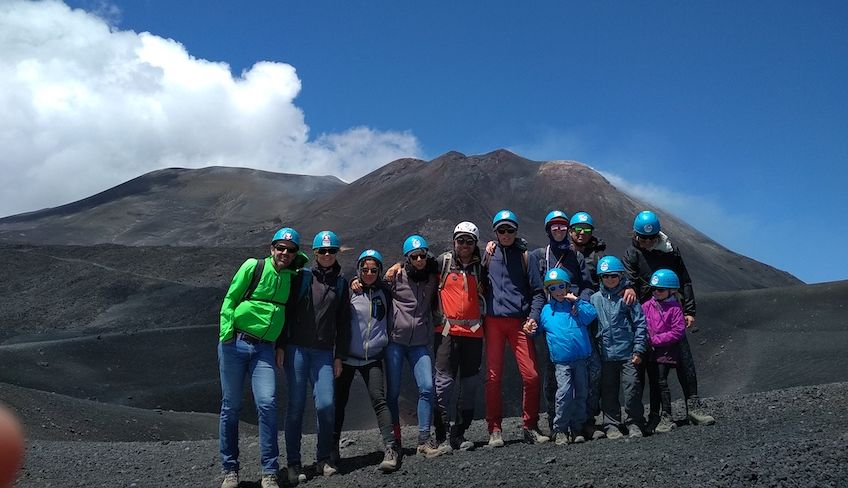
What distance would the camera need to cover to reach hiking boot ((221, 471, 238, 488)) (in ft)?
17.7

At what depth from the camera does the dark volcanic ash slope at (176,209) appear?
57.4 m

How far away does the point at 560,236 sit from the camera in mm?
6398

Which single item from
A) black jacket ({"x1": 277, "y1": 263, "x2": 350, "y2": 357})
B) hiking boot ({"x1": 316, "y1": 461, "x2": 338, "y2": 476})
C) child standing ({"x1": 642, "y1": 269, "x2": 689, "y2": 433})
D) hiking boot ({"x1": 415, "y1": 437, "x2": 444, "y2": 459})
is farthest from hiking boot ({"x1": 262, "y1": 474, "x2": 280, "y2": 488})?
child standing ({"x1": 642, "y1": 269, "x2": 689, "y2": 433})

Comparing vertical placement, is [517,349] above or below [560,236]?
below

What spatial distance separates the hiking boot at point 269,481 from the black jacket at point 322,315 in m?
0.96

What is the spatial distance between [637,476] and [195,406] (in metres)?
13.4

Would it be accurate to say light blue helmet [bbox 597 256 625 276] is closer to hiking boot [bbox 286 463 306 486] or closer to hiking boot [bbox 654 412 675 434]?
hiking boot [bbox 654 412 675 434]

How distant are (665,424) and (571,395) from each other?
88cm

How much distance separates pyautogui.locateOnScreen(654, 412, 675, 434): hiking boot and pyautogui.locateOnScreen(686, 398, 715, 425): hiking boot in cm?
21

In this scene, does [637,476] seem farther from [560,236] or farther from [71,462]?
[71,462]

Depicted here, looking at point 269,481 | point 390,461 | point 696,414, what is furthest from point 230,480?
point 696,414

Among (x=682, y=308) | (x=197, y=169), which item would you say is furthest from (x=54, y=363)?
(x=197, y=169)

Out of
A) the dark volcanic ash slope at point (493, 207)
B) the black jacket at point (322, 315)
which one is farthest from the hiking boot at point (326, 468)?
the dark volcanic ash slope at point (493, 207)

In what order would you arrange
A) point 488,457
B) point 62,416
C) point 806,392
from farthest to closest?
point 62,416
point 806,392
point 488,457
